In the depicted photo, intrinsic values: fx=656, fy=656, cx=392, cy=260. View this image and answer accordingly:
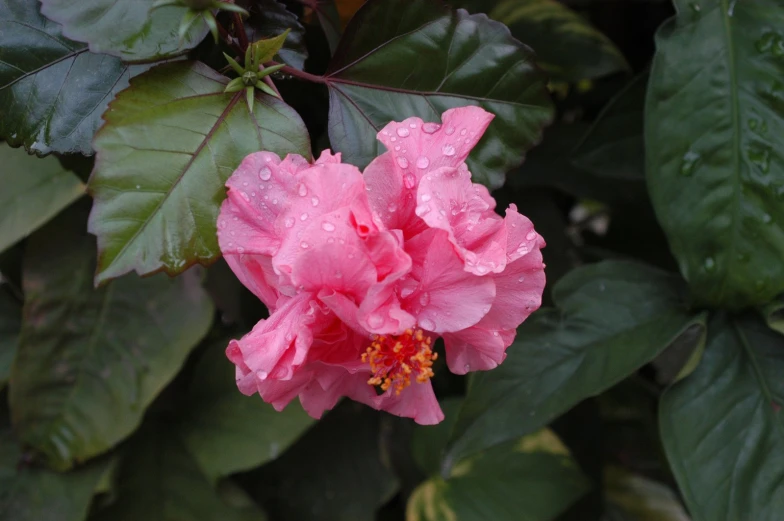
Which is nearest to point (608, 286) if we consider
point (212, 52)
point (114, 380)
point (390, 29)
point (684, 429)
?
point (684, 429)

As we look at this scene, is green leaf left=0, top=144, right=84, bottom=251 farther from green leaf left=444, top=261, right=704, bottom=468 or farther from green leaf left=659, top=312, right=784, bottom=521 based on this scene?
green leaf left=659, top=312, right=784, bottom=521

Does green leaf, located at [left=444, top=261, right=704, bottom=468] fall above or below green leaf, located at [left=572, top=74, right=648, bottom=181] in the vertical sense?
below

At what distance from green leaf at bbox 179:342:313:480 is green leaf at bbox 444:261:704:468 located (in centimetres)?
29

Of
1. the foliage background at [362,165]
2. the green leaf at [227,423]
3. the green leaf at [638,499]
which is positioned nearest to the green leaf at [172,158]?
the foliage background at [362,165]

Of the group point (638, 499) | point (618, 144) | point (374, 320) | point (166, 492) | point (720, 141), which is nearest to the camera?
point (374, 320)

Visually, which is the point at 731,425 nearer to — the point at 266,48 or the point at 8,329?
the point at 266,48

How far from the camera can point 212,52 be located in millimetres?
594

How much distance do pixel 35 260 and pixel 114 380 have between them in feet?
0.62

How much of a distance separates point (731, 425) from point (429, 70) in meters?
0.49

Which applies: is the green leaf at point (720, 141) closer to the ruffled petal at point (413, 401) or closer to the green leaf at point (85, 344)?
the ruffled petal at point (413, 401)

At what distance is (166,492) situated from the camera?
3.13ft

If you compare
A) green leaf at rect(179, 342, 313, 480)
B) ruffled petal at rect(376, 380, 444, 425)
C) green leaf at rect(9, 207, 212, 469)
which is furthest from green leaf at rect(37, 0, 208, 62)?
green leaf at rect(179, 342, 313, 480)

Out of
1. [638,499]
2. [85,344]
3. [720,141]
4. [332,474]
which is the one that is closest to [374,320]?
[720,141]

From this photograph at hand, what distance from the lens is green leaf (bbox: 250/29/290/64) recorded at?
0.50 metres
